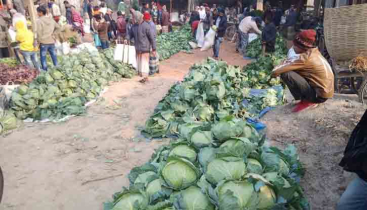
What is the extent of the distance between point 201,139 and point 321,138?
2.14 metres

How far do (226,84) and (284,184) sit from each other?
320 centimetres

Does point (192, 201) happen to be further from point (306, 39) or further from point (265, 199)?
point (306, 39)

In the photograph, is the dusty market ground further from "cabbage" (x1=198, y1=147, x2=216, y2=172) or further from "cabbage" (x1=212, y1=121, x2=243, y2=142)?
"cabbage" (x1=198, y1=147, x2=216, y2=172)

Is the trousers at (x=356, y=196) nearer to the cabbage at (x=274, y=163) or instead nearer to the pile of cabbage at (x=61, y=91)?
the cabbage at (x=274, y=163)

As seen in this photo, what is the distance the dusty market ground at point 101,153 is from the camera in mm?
3248

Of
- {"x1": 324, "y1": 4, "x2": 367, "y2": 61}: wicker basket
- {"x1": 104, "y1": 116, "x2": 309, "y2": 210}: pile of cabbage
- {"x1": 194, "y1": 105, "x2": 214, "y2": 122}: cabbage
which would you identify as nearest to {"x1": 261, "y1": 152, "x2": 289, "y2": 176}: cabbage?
{"x1": 104, "y1": 116, "x2": 309, "y2": 210}: pile of cabbage

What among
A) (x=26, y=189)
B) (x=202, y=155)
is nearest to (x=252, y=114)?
(x=202, y=155)

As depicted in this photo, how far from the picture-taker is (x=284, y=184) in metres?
2.08

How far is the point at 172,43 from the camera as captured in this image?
1421 centimetres

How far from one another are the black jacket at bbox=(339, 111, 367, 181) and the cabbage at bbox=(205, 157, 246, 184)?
27.4 inches

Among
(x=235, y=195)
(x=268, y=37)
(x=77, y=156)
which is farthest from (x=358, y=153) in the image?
(x=268, y=37)

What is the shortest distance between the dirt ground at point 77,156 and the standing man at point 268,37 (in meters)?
5.77

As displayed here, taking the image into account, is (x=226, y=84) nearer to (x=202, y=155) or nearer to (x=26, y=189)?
(x=202, y=155)

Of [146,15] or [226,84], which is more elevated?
[146,15]
